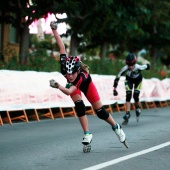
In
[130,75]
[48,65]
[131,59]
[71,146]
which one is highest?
[131,59]

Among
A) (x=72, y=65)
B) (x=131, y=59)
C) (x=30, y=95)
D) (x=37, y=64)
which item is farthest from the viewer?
(x=37, y=64)

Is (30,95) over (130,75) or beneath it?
beneath

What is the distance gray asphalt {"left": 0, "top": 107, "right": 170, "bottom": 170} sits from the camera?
912 centimetres

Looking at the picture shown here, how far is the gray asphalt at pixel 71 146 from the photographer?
9.12 metres

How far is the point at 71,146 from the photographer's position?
11461 mm

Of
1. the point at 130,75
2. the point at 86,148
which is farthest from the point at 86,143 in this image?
the point at 130,75

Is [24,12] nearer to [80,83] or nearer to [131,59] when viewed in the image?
[131,59]

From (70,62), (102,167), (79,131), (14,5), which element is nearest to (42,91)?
(79,131)

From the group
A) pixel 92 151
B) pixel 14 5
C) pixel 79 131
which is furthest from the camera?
pixel 14 5

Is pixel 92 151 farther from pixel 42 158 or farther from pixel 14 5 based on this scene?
pixel 14 5

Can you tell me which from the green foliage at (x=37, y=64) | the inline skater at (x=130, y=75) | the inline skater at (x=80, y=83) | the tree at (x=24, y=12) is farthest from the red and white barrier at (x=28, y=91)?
the inline skater at (x=80, y=83)

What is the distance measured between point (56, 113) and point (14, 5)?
5.51m

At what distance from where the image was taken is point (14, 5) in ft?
78.6

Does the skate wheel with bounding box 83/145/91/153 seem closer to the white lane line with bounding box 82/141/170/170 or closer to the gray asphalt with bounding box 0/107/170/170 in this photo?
the gray asphalt with bounding box 0/107/170/170
